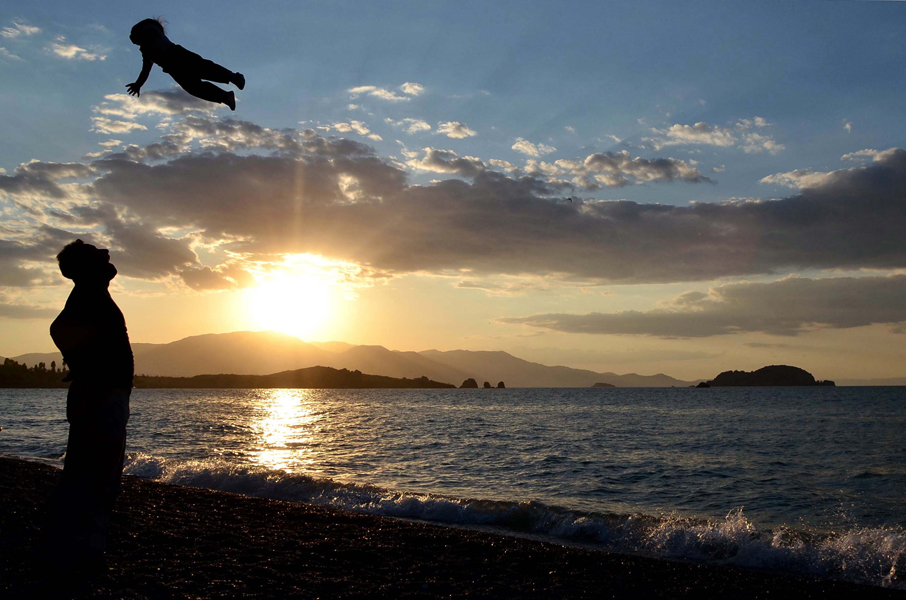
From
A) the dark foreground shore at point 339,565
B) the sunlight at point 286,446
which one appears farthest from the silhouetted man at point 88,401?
the sunlight at point 286,446

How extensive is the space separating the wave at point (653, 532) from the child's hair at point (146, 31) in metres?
13.6

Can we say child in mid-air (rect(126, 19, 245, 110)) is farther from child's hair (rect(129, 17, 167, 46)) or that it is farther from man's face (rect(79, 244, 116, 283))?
man's face (rect(79, 244, 116, 283))

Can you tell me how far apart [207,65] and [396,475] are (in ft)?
72.1

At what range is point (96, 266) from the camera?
19.0 ft

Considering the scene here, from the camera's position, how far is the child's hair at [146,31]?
4.94 meters

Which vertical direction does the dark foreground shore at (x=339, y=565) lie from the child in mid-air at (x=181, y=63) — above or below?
below

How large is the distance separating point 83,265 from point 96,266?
0.11 m

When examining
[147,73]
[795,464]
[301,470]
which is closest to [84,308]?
[147,73]

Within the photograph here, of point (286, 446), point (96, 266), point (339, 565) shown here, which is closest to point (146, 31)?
point (96, 266)

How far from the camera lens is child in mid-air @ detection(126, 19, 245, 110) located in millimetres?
4922

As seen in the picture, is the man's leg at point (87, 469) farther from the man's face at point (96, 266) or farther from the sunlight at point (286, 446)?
the sunlight at point (286, 446)

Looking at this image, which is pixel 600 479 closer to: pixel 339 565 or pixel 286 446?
pixel 339 565

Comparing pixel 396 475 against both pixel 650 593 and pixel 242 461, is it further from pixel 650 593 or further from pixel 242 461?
pixel 650 593

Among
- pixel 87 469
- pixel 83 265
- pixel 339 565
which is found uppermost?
pixel 83 265
